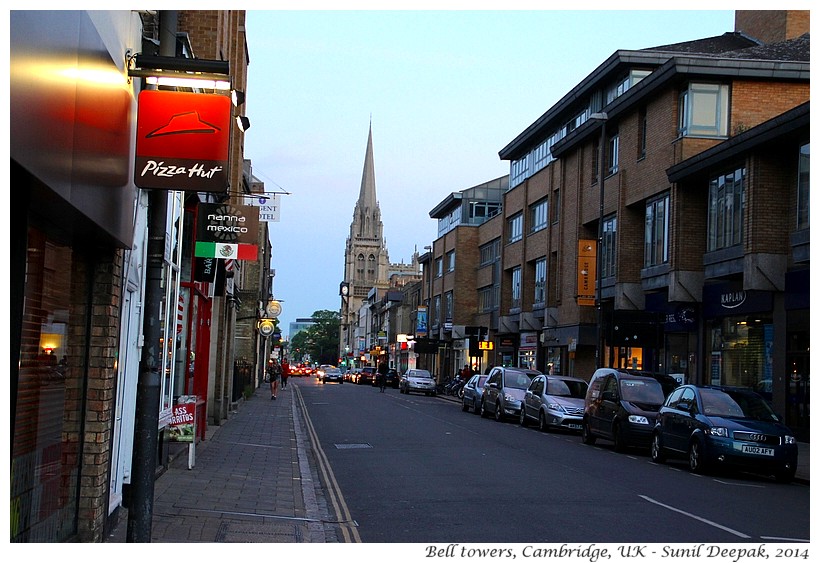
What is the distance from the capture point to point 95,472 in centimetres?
865

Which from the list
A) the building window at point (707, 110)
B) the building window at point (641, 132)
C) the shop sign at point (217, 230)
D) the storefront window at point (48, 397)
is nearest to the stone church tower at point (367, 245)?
the building window at point (641, 132)

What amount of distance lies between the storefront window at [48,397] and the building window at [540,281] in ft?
141

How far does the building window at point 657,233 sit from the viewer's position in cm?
3475

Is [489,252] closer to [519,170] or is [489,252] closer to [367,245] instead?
[519,170]

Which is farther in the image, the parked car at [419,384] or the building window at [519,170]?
the parked car at [419,384]

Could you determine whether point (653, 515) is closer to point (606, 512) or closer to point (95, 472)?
point (606, 512)

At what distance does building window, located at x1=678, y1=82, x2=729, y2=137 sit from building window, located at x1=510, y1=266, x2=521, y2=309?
23572mm

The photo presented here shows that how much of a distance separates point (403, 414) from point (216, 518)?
23583 millimetres

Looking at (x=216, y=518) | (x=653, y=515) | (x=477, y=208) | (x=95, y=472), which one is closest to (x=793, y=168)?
(x=653, y=515)

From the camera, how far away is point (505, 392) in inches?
1294

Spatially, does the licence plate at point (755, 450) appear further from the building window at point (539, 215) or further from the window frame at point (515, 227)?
the window frame at point (515, 227)

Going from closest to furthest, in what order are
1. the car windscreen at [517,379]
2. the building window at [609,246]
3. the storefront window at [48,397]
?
the storefront window at [48,397]
the car windscreen at [517,379]
the building window at [609,246]

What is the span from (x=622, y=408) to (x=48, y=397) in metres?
16.2

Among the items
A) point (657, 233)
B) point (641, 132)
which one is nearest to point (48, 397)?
point (657, 233)
